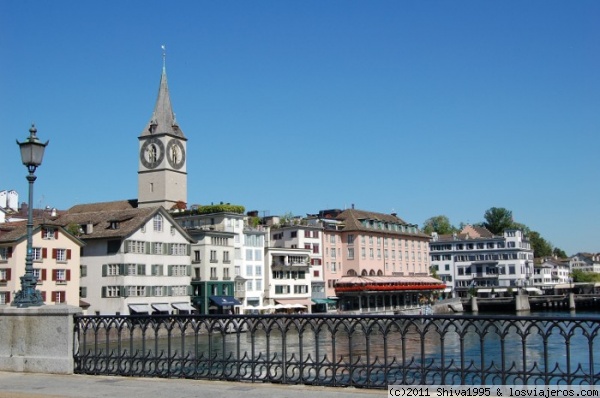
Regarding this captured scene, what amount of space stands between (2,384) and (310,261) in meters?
86.7

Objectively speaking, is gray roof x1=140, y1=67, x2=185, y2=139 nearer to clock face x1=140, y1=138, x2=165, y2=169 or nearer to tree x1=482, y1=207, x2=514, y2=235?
clock face x1=140, y1=138, x2=165, y2=169

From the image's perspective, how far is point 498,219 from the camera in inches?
7338

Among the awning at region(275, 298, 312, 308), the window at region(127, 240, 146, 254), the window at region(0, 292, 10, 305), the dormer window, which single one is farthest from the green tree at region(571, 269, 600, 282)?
the window at region(0, 292, 10, 305)

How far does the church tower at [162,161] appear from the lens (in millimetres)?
112750

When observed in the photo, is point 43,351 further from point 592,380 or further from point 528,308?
point 528,308

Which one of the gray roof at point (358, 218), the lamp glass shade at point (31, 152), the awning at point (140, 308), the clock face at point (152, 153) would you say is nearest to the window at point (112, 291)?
the awning at point (140, 308)

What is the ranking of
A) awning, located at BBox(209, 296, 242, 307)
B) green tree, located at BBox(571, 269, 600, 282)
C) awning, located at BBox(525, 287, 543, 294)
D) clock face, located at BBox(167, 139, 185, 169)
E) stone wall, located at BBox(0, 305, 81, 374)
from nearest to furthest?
stone wall, located at BBox(0, 305, 81, 374) < awning, located at BBox(209, 296, 242, 307) < clock face, located at BBox(167, 139, 185, 169) < awning, located at BBox(525, 287, 543, 294) < green tree, located at BBox(571, 269, 600, 282)

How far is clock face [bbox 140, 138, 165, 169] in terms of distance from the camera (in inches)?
4535

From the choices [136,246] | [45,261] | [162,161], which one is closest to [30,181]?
[45,261]

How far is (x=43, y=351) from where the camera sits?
53.3 ft

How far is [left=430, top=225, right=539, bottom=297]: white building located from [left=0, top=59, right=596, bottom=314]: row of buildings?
0.22 metres

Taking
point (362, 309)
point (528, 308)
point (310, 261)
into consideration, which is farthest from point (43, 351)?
point (528, 308)

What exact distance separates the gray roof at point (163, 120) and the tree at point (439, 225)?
80.9 metres

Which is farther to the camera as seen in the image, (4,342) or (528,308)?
(528,308)
